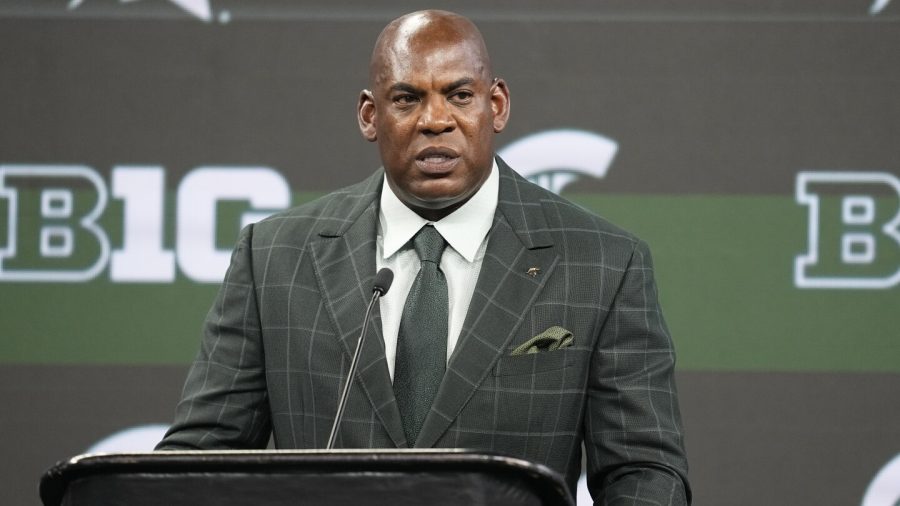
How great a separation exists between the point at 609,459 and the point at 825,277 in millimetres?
1312

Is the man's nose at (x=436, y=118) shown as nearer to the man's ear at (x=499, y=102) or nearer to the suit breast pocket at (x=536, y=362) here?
the man's ear at (x=499, y=102)

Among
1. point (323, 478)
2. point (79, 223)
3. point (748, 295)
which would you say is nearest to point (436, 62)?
point (323, 478)

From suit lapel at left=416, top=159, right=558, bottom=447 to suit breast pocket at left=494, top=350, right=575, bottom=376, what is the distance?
25 mm

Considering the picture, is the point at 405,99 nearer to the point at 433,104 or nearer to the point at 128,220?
the point at 433,104

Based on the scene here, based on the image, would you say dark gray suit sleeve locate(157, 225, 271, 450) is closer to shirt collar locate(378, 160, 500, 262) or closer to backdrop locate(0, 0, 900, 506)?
shirt collar locate(378, 160, 500, 262)

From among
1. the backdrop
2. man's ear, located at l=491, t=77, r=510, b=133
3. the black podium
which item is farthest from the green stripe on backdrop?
the black podium

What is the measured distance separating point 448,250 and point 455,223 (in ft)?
0.14

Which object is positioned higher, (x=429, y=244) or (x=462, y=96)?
(x=462, y=96)

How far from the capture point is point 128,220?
10.3 feet

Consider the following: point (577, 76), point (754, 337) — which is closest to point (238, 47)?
point (577, 76)

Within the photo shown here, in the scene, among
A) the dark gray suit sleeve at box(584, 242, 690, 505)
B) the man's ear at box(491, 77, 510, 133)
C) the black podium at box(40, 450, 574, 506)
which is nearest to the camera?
the black podium at box(40, 450, 574, 506)

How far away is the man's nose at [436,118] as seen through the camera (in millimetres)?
1971

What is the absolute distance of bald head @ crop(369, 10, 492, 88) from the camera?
6.52ft

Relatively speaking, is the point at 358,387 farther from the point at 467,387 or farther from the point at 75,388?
the point at 75,388
